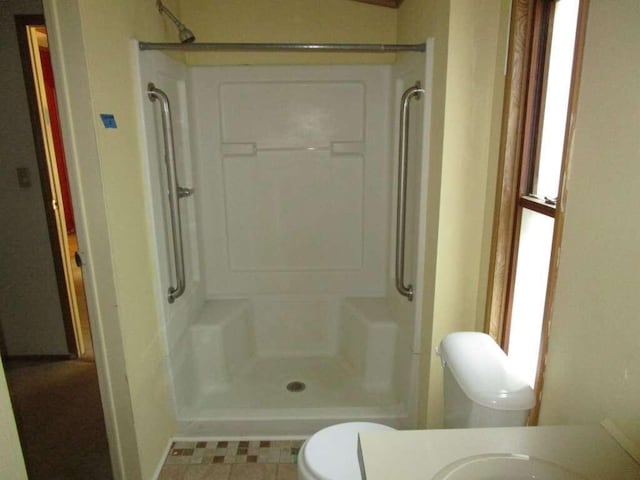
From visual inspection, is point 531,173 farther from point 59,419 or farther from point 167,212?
point 59,419


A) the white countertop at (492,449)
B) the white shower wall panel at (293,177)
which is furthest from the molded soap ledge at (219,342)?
the white countertop at (492,449)

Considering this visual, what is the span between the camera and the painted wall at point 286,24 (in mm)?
2412

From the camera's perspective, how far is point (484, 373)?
3.81 feet

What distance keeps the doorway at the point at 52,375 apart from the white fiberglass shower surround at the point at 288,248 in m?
0.50

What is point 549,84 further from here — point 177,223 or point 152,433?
point 152,433

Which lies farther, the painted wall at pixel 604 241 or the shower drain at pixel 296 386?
the shower drain at pixel 296 386

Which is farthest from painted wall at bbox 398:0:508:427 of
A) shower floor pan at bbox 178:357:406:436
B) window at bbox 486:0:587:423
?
shower floor pan at bbox 178:357:406:436

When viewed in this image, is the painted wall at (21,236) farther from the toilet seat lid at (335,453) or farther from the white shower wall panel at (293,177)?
the toilet seat lid at (335,453)

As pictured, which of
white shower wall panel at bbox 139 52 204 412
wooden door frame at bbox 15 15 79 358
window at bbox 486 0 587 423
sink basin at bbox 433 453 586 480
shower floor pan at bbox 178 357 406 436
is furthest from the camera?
wooden door frame at bbox 15 15 79 358

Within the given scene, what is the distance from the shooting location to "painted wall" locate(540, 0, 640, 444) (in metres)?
0.88

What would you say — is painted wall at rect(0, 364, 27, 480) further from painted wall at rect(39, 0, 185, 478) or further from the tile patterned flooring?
the tile patterned flooring

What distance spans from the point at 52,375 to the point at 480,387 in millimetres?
2629

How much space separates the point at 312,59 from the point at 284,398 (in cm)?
195

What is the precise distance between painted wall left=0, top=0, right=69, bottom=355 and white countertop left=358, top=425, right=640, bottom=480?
2.54 m
